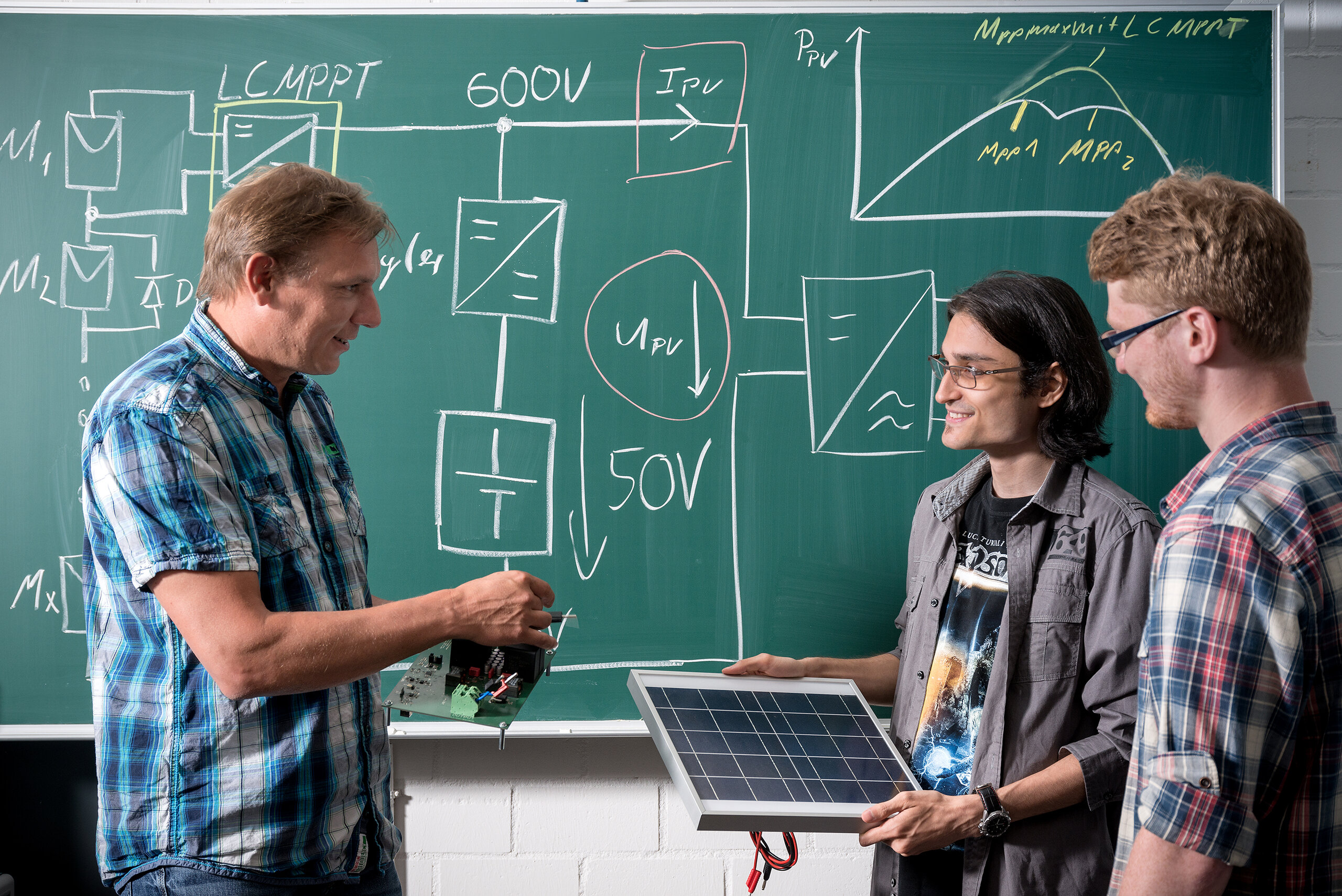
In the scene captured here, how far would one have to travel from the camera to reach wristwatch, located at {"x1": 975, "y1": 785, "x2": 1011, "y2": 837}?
1.55m

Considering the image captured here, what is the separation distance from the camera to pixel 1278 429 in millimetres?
1100

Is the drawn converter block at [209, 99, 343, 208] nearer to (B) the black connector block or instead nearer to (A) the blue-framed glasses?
(B) the black connector block

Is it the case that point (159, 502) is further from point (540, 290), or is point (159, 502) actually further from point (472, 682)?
point (540, 290)

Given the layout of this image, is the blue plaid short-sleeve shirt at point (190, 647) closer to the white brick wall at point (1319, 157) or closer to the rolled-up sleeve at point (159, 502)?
the rolled-up sleeve at point (159, 502)

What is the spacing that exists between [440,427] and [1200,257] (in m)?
1.71

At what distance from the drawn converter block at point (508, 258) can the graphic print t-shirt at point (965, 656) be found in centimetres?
115

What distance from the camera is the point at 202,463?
1355mm

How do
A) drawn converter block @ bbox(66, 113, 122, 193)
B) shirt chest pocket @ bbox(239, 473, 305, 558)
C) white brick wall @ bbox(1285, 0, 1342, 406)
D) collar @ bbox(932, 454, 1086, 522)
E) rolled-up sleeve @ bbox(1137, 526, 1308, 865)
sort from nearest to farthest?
1. rolled-up sleeve @ bbox(1137, 526, 1308, 865)
2. shirt chest pocket @ bbox(239, 473, 305, 558)
3. collar @ bbox(932, 454, 1086, 522)
4. drawn converter block @ bbox(66, 113, 122, 193)
5. white brick wall @ bbox(1285, 0, 1342, 406)

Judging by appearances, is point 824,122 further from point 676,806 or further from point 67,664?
point 67,664

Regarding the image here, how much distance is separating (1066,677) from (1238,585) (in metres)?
0.64

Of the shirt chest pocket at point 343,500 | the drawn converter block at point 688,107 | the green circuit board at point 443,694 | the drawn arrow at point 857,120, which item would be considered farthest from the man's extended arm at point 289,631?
the drawn arrow at point 857,120

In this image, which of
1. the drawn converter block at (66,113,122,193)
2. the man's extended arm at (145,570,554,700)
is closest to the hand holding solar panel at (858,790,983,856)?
the man's extended arm at (145,570,554,700)

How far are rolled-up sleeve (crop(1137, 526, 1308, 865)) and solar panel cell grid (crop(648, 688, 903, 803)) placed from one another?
585 mm

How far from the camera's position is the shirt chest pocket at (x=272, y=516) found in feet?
4.66
